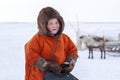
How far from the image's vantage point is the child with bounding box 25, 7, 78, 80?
4.87ft

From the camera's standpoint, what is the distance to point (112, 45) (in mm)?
2875

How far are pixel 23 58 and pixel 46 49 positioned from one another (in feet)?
4.07

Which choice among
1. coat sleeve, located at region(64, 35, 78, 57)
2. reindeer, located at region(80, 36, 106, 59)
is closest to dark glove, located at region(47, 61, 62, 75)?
coat sleeve, located at region(64, 35, 78, 57)

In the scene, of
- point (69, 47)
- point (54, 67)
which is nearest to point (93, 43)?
point (69, 47)

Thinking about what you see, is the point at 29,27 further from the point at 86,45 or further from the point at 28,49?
the point at 28,49

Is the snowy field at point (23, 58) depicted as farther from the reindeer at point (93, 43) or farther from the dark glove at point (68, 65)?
the dark glove at point (68, 65)

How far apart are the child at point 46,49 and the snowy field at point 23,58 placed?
111 cm

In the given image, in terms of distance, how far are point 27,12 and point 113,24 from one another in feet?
2.35

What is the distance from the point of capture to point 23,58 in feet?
8.90

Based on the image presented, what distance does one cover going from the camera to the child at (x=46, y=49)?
4.87 feet

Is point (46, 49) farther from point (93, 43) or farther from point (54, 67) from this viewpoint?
point (93, 43)

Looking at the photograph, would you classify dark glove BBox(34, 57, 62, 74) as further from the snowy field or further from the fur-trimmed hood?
the snowy field

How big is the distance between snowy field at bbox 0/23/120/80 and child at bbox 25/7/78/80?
1106 millimetres

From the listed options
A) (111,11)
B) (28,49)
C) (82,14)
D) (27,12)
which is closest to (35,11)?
(27,12)
